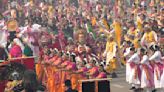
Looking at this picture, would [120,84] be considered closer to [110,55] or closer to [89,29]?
[110,55]

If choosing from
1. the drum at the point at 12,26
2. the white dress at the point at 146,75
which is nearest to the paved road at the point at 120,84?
the white dress at the point at 146,75

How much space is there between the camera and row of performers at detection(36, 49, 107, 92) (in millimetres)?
13313

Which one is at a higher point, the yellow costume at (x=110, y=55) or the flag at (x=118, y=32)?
the flag at (x=118, y=32)

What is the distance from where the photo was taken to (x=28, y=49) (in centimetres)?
1758

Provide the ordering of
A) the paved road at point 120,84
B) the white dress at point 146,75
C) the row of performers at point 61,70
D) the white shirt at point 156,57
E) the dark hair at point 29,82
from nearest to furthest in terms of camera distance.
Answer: the dark hair at point 29,82 < the row of performers at point 61,70 < the white shirt at point 156,57 < the white dress at point 146,75 < the paved road at point 120,84

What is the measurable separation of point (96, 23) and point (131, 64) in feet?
34.1

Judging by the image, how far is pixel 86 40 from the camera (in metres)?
20.5

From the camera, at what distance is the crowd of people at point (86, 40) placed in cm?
1438

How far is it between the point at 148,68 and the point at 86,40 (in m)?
5.16

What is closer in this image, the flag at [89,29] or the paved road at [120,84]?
the paved road at [120,84]

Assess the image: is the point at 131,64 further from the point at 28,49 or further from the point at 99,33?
the point at 99,33

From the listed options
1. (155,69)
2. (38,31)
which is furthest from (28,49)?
(155,69)

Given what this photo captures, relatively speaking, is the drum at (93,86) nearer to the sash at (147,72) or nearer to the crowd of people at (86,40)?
the crowd of people at (86,40)

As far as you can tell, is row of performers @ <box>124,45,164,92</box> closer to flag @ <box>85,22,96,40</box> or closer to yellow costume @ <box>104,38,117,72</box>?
yellow costume @ <box>104,38,117,72</box>
